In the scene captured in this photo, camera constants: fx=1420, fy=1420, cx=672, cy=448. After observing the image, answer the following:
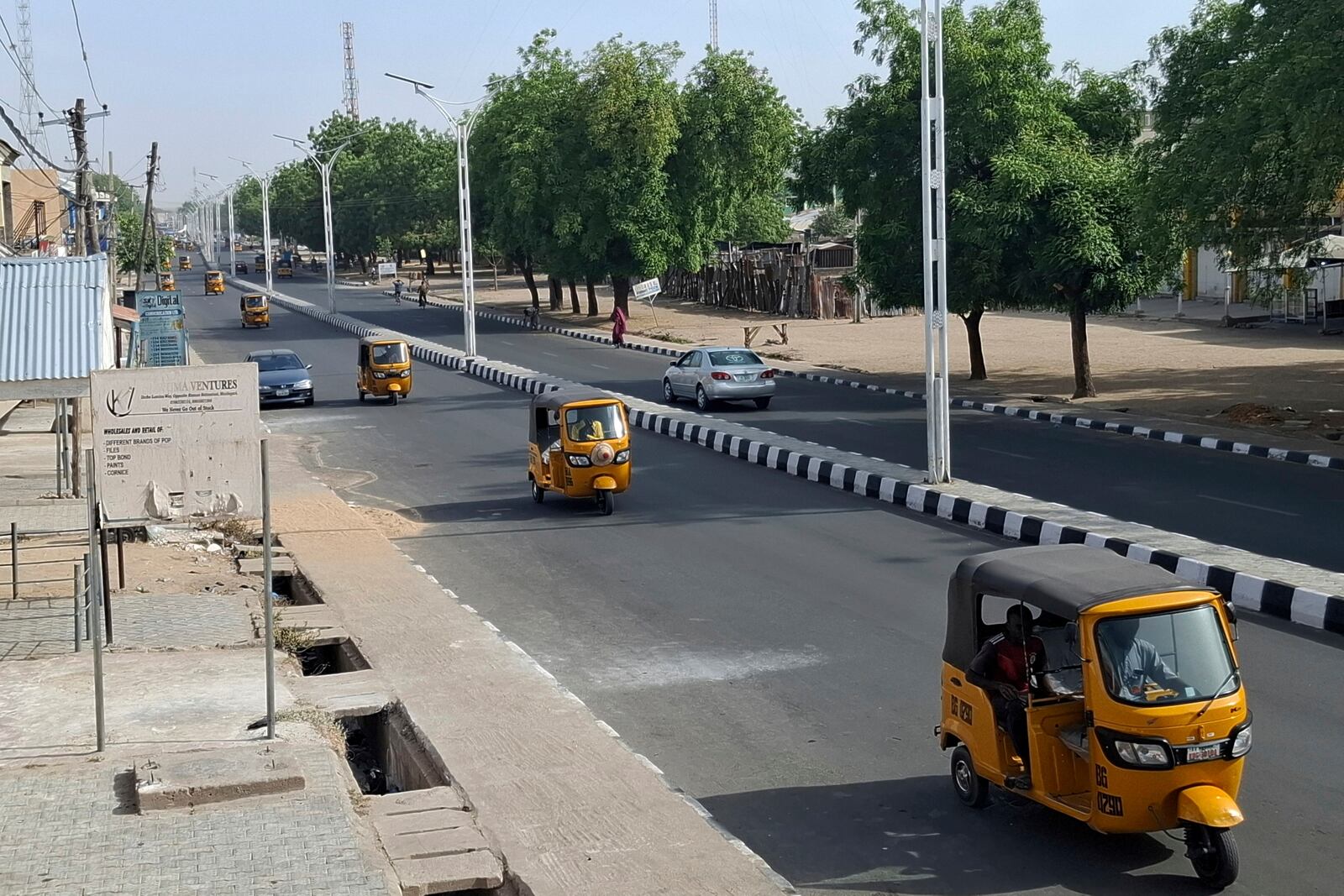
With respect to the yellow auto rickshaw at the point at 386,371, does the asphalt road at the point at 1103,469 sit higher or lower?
lower

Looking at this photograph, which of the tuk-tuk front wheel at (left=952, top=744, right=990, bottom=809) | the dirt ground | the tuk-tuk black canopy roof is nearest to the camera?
the tuk-tuk black canopy roof

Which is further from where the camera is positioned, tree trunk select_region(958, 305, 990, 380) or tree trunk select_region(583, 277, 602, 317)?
tree trunk select_region(583, 277, 602, 317)

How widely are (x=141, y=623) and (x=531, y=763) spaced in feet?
16.6

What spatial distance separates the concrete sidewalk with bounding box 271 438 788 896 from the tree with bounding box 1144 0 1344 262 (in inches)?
489

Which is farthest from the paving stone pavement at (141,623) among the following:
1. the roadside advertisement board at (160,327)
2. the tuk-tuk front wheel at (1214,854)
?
the roadside advertisement board at (160,327)

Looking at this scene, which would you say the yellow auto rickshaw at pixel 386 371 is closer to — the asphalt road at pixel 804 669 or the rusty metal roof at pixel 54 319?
the asphalt road at pixel 804 669

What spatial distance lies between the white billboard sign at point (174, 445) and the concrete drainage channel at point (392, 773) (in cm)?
156

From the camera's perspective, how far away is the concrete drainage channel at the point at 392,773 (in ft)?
21.0

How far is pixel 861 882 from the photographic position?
6352 millimetres

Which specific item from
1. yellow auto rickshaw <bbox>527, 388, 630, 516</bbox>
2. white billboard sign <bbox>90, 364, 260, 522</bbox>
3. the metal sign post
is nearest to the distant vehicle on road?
yellow auto rickshaw <bbox>527, 388, 630, 516</bbox>

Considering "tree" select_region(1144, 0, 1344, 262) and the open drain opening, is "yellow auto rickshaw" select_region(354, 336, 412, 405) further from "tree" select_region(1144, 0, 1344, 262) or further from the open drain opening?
the open drain opening

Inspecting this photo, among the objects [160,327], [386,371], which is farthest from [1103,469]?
[160,327]

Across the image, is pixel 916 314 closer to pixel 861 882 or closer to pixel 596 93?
pixel 596 93

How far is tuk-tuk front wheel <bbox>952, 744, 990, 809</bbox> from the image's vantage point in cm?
706
